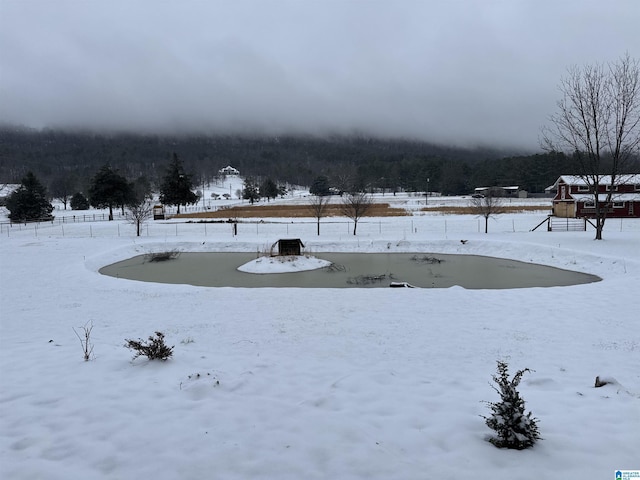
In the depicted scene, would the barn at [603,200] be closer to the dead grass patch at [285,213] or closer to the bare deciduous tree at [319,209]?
the dead grass patch at [285,213]

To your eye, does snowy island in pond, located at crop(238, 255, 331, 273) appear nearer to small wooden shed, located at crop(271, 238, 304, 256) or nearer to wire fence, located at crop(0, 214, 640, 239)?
small wooden shed, located at crop(271, 238, 304, 256)

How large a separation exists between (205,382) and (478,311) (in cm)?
864

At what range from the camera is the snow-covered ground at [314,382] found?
4.32m

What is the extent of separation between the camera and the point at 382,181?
468ft

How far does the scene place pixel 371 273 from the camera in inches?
851

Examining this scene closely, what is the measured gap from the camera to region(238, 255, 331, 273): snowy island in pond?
901 inches

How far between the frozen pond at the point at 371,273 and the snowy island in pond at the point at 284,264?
2.30ft

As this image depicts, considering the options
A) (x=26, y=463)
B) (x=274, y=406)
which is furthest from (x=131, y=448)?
(x=274, y=406)

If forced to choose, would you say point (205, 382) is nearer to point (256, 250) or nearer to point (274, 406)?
point (274, 406)

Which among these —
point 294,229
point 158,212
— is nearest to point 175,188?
point 158,212

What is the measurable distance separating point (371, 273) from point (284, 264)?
522cm

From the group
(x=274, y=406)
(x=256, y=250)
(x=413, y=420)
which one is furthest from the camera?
(x=256, y=250)

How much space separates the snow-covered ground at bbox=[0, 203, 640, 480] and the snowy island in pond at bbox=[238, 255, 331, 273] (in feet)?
23.4

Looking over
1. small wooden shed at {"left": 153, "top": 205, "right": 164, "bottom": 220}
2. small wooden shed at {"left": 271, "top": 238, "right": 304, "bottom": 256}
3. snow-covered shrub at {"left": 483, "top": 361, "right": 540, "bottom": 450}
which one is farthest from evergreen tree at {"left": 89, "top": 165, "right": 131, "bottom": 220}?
snow-covered shrub at {"left": 483, "top": 361, "right": 540, "bottom": 450}
